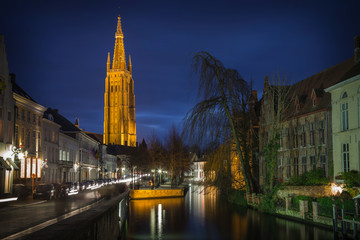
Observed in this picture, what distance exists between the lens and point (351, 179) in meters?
27.2

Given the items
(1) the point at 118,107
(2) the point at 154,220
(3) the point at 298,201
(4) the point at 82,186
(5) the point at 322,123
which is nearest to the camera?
(3) the point at 298,201

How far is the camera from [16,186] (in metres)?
39.3

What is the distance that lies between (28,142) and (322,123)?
1270 inches

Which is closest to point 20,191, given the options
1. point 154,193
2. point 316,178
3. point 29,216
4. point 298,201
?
point 154,193

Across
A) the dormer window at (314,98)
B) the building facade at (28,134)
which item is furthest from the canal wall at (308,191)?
the building facade at (28,134)

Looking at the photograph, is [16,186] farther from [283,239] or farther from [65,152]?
[65,152]

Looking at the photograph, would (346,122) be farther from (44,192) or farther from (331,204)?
(44,192)

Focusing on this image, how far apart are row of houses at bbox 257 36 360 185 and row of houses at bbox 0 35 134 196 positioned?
23.2 m

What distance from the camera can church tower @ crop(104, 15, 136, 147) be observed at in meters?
187

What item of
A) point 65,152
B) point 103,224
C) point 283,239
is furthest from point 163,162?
point 103,224

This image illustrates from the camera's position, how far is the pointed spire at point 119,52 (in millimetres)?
191875

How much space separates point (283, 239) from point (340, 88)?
13970mm

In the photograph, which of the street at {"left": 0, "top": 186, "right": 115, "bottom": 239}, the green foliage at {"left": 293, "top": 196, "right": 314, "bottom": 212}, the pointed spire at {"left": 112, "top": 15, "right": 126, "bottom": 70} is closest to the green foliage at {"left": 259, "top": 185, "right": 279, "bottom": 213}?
the green foliage at {"left": 293, "top": 196, "right": 314, "bottom": 212}

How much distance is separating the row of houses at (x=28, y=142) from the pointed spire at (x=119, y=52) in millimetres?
109508
